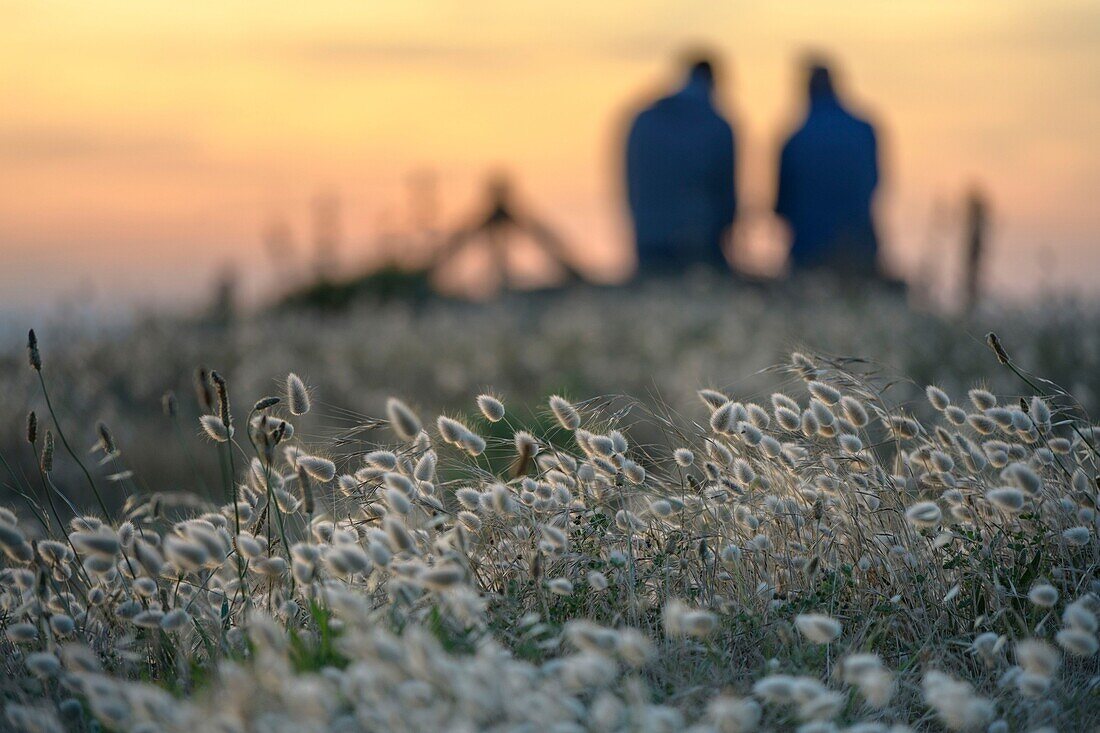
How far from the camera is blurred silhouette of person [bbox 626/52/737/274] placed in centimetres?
Result: 1581

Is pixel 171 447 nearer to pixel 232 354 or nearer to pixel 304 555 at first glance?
pixel 232 354

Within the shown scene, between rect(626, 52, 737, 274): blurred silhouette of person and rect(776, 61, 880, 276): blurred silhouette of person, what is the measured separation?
0.87 metres

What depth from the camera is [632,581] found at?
9.05ft

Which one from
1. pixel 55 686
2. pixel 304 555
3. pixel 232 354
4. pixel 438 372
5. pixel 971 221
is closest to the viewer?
pixel 304 555

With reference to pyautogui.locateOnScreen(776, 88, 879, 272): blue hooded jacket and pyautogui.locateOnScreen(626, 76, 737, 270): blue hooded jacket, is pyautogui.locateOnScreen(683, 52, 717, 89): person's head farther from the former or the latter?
pyautogui.locateOnScreen(776, 88, 879, 272): blue hooded jacket

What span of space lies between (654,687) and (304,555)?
831 mm

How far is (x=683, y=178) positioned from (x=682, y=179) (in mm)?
23

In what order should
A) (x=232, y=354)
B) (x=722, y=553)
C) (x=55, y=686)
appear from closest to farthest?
1. (x=55, y=686)
2. (x=722, y=553)
3. (x=232, y=354)

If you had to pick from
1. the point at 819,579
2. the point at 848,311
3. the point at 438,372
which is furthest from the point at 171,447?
the point at 848,311

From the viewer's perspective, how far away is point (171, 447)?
7.51 meters

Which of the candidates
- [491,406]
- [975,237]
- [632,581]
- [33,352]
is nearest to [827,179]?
[975,237]

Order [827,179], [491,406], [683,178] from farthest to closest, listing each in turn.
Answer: [683,178] → [827,179] → [491,406]

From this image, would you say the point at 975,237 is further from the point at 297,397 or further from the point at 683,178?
the point at 297,397

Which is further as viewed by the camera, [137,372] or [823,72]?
[823,72]
